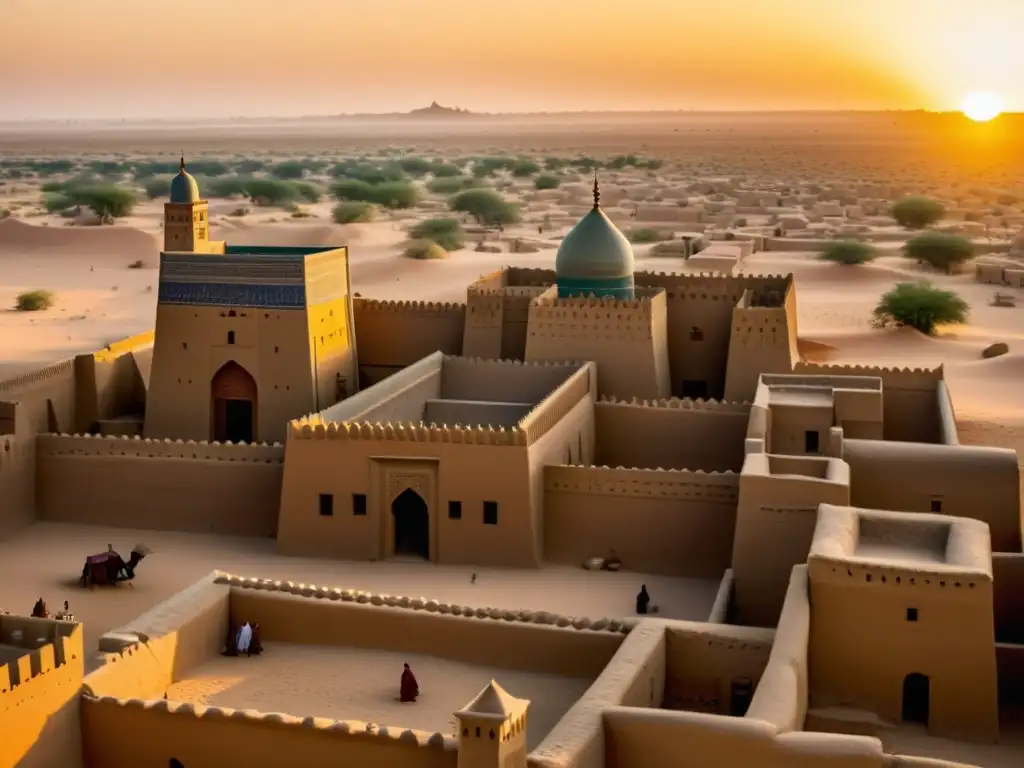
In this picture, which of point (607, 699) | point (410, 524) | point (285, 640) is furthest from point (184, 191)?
point (607, 699)

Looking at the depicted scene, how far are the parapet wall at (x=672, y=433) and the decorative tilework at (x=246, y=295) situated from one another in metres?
5.65

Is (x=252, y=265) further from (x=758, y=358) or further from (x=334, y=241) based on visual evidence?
(x=334, y=241)

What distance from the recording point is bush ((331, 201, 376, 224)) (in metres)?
74.4

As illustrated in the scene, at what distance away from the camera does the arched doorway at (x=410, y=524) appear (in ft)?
69.7

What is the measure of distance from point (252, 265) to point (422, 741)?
14.3 meters

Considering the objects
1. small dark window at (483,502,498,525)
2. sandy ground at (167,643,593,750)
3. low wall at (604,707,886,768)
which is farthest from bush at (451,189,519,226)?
low wall at (604,707,886,768)

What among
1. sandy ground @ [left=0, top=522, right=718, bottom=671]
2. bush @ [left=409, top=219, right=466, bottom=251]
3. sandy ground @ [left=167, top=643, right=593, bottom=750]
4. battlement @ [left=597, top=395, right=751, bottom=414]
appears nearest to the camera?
sandy ground @ [left=167, top=643, right=593, bottom=750]

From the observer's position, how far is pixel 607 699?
13320mm

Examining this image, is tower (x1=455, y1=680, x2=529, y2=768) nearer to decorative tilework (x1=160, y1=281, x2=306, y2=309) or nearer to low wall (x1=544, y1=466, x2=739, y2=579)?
low wall (x1=544, y1=466, x2=739, y2=579)

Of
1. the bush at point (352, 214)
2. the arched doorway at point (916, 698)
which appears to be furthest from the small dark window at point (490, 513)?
the bush at point (352, 214)

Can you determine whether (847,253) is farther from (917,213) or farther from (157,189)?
(157,189)

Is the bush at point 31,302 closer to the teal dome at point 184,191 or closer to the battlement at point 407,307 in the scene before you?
the teal dome at point 184,191

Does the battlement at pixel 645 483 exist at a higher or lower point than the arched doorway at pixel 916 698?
higher

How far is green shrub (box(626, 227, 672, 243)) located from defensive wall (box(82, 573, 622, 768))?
46.8m
